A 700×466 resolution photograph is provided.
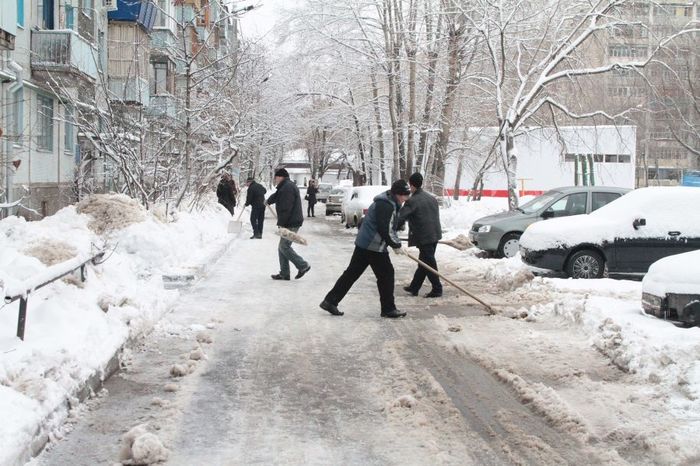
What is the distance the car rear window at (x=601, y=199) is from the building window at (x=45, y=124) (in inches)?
576

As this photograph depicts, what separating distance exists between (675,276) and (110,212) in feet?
33.5

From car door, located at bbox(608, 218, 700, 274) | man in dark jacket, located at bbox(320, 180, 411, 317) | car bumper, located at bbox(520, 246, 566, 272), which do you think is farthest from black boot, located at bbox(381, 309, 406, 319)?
car door, located at bbox(608, 218, 700, 274)

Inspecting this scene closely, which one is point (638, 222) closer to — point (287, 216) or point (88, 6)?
point (287, 216)

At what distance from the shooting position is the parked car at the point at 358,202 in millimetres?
27922

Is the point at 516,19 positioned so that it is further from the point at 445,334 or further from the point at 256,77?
the point at 256,77

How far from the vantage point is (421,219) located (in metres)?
12.4

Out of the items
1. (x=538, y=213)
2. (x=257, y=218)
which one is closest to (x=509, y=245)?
(x=538, y=213)

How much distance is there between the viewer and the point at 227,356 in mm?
7859

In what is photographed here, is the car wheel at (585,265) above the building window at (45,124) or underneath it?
underneath

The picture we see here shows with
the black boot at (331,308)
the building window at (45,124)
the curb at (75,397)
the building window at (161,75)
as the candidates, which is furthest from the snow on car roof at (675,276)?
the building window at (161,75)

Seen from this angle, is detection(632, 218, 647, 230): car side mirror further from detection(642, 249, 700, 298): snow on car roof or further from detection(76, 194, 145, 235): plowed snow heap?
detection(76, 194, 145, 235): plowed snow heap

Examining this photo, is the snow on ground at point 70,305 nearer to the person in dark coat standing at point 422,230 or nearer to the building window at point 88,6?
the person in dark coat standing at point 422,230

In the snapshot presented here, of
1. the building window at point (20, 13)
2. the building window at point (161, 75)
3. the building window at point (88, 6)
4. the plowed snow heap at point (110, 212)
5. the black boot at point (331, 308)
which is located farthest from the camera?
the building window at point (161, 75)

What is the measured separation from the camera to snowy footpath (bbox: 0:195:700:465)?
204 inches
